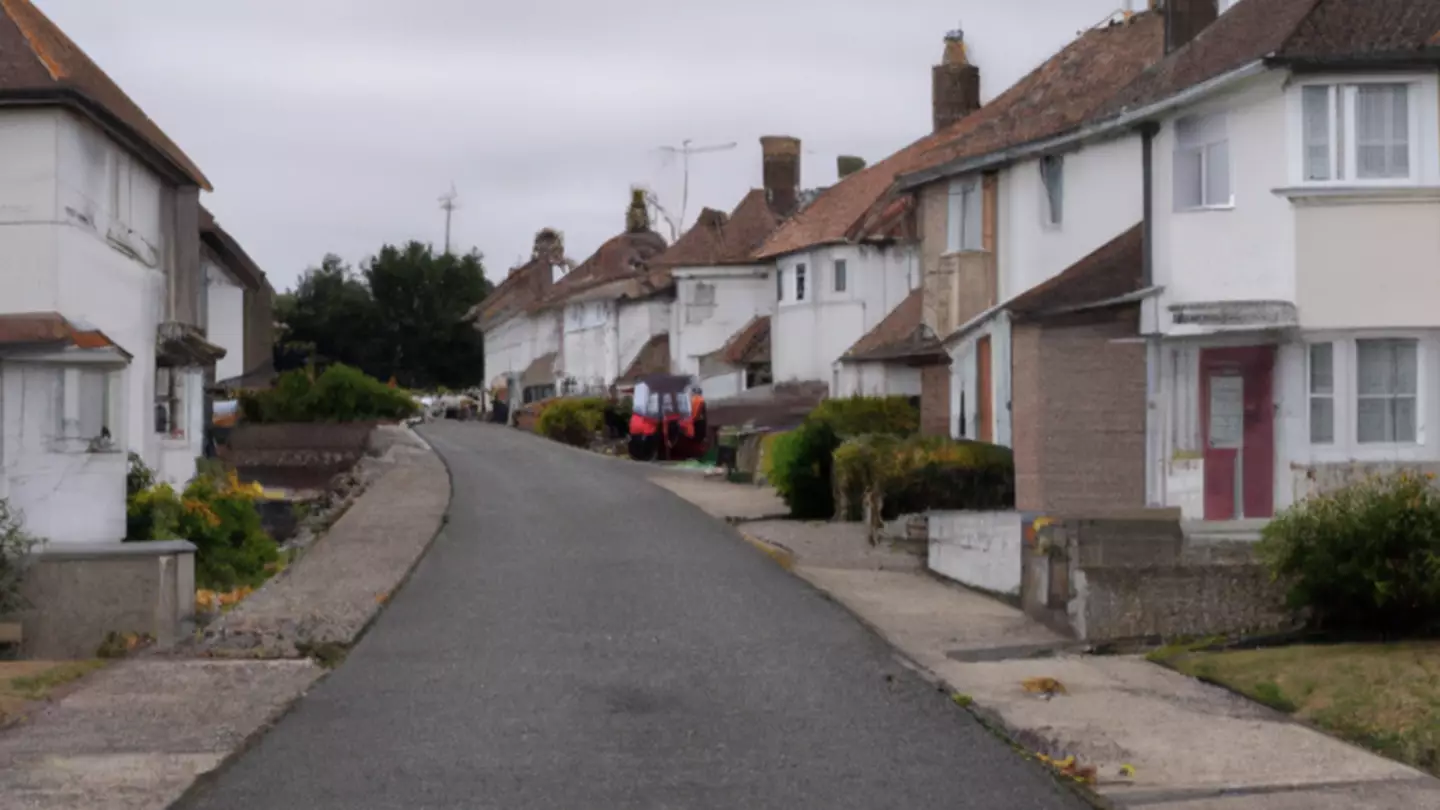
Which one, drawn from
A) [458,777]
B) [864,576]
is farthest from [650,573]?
[458,777]

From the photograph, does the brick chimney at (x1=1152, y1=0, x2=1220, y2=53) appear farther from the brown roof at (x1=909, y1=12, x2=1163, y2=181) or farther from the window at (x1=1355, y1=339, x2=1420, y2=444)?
the window at (x1=1355, y1=339, x2=1420, y2=444)

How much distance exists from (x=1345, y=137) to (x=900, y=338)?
72.0ft

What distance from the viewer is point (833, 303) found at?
53.2 m

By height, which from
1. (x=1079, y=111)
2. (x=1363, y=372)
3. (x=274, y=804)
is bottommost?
(x=274, y=804)

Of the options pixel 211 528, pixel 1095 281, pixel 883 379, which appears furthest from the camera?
pixel 883 379

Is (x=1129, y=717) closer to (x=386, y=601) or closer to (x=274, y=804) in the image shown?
(x=274, y=804)

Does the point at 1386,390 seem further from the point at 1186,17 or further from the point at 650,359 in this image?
the point at 650,359

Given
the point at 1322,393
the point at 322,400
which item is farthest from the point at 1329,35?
the point at 322,400

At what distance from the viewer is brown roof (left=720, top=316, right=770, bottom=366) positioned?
202 feet

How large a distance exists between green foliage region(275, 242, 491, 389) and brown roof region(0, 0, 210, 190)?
256 feet

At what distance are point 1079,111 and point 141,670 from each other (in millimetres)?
20749

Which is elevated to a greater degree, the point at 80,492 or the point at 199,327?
the point at 199,327

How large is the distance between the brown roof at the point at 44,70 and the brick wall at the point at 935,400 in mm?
14428

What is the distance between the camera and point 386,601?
19922 mm
